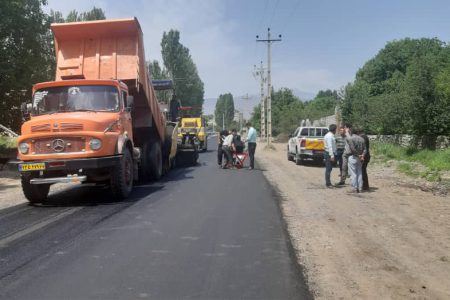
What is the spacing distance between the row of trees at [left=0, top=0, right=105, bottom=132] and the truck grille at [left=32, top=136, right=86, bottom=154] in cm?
1088

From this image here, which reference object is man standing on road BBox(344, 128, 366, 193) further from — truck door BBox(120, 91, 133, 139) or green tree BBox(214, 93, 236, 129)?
green tree BBox(214, 93, 236, 129)

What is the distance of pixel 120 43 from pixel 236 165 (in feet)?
26.2

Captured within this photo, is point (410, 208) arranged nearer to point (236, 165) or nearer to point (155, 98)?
point (155, 98)

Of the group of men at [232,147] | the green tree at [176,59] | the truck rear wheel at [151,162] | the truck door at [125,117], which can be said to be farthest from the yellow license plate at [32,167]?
the green tree at [176,59]

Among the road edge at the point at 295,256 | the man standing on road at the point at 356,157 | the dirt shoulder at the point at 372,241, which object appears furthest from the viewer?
the man standing on road at the point at 356,157

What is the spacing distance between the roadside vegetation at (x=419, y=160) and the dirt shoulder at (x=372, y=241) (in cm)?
332

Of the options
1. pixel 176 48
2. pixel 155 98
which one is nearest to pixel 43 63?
pixel 155 98

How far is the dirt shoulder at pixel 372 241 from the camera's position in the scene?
505 centimetres

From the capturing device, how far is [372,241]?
7000 mm

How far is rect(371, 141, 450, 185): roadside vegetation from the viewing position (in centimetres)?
1571

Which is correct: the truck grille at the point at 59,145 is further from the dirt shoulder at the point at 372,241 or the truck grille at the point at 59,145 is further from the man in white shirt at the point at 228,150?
the man in white shirt at the point at 228,150

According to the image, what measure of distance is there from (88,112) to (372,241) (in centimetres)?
664

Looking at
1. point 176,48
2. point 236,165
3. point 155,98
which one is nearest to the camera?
point 155,98

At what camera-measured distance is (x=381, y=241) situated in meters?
7.00
